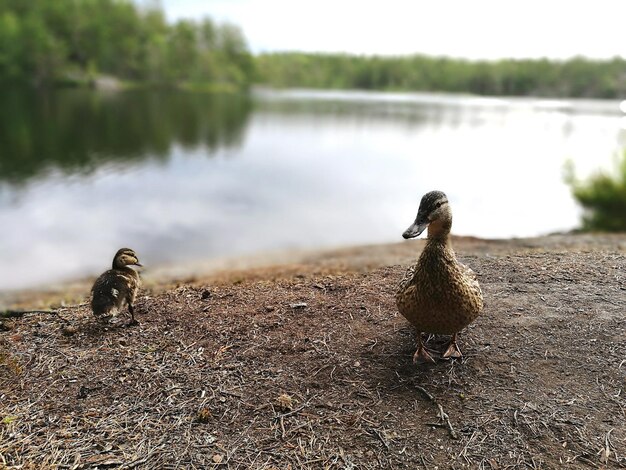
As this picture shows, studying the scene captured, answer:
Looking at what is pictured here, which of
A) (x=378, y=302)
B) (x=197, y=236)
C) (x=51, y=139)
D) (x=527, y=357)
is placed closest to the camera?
(x=527, y=357)

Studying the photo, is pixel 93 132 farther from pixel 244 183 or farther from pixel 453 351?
pixel 453 351

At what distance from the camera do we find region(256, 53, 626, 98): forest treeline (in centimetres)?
6248

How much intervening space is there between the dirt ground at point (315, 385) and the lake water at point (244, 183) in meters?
6.76

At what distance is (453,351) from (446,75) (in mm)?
107647

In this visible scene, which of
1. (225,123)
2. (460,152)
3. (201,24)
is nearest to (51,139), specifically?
(225,123)

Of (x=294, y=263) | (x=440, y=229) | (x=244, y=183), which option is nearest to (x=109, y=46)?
(x=244, y=183)

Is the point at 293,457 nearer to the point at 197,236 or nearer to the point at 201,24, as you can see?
the point at 197,236

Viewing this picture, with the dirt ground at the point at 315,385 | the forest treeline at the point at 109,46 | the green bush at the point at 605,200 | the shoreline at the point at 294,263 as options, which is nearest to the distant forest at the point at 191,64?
the forest treeline at the point at 109,46

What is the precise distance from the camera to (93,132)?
28250 mm

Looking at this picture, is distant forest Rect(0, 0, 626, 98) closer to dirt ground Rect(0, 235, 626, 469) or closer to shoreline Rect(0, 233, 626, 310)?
shoreline Rect(0, 233, 626, 310)

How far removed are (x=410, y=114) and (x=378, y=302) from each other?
45.6 metres

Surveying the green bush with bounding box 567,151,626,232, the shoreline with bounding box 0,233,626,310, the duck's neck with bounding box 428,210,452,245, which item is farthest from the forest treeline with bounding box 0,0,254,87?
the duck's neck with bounding box 428,210,452,245

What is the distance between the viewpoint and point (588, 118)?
42.1 m

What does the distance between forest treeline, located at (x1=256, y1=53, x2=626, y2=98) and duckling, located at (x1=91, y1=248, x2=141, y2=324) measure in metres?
52.8
